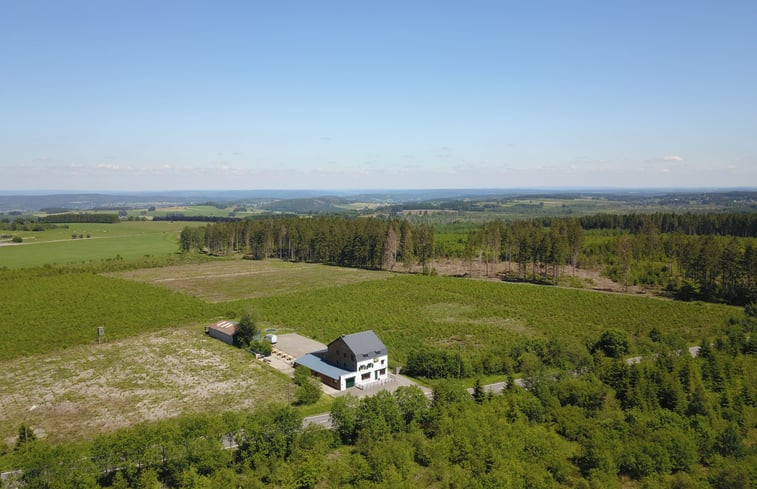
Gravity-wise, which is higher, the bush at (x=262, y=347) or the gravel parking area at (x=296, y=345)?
the bush at (x=262, y=347)

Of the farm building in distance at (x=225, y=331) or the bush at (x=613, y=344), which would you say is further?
the farm building in distance at (x=225, y=331)

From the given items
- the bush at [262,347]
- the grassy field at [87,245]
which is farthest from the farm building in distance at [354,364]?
the grassy field at [87,245]

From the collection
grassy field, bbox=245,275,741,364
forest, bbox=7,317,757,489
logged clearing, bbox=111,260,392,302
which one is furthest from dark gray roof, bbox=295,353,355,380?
logged clearing, bbox=111,260,392,302

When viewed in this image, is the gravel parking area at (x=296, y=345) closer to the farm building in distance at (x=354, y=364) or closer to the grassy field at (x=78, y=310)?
the farm building in distance at (x=354, y=364)

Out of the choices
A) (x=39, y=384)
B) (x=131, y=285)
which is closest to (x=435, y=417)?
(x=39, y=384)

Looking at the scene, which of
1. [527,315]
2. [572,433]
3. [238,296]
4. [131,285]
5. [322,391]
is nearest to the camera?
[572,433]

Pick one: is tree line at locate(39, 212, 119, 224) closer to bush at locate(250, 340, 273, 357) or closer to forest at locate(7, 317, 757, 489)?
bush at locate(250, 340, 273, 357)

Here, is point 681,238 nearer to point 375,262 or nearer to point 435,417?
point 375,262
